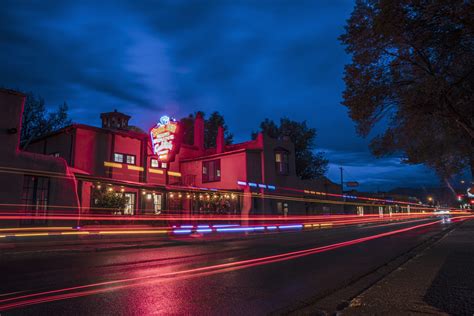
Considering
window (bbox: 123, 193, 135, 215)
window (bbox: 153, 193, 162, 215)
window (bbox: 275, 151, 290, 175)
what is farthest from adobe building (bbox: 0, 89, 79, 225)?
window (bbox: 275, 151, 290, 175)

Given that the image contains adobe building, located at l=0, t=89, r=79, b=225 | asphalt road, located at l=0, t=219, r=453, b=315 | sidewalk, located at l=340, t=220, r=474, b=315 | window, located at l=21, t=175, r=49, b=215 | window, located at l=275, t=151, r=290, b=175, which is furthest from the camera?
window, located at l=275, t=151, r=290, b=175

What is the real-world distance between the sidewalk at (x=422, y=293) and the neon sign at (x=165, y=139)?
2030cm

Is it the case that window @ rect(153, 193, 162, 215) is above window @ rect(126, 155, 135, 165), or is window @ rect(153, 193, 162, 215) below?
below

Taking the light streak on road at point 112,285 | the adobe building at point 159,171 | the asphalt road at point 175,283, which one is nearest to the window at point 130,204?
the adobe building at point 159,171

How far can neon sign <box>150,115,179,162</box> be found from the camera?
26828 millimetres

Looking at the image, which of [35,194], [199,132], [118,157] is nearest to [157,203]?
[118,157]

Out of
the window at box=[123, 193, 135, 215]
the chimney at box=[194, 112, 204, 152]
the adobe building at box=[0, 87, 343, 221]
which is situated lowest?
the window at box=[123, 193, 135, 215]

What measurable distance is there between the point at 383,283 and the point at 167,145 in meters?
21.8

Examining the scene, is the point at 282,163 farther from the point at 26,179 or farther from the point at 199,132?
the point at 26,179

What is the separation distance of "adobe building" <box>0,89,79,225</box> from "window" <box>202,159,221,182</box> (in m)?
16.1

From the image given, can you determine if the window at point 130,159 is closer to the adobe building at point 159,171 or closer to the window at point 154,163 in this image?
the adobe building at point 159,171

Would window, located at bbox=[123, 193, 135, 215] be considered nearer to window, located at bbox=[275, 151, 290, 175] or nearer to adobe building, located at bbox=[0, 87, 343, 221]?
adobe building, located at bbox=[0, 87, 343, 221]

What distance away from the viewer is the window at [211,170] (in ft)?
117

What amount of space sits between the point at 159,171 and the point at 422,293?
86.4 feet
